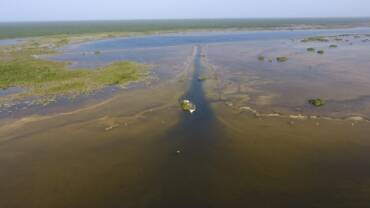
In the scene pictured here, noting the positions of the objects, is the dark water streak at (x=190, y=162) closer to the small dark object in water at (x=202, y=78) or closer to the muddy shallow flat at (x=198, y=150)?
the muddy shallow flat at (x=198, y=150)

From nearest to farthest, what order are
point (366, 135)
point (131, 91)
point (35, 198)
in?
1. point (35, 198)
2. point (366, 135)
3. point (131, 91)

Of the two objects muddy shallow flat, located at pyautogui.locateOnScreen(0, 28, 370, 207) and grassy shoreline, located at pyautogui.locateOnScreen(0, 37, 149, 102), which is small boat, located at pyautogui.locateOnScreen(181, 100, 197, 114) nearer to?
muddy shallow flat, located at pyautogui.locateOnScreen(0, 28, 370, 207)

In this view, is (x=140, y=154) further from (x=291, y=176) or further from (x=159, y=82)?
(x=159, y=82)

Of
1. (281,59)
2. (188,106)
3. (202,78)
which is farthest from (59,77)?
(281,59)

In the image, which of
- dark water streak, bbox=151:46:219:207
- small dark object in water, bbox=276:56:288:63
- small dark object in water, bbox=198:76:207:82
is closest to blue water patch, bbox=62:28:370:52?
small dark object in water, bbox=276:56:288:63

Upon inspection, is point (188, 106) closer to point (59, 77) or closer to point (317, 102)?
→ point (317, 102)

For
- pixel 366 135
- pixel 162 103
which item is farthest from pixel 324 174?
pixel 162 103
